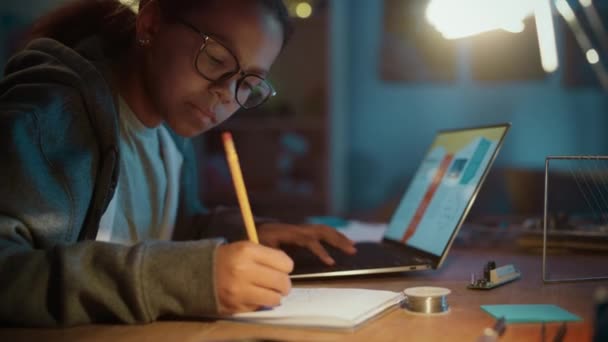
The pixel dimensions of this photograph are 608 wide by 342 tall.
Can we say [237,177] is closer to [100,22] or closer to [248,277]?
[248,277]

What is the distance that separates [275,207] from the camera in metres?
3.29

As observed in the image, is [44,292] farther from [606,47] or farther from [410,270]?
[606,47]

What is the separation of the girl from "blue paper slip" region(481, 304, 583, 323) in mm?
248

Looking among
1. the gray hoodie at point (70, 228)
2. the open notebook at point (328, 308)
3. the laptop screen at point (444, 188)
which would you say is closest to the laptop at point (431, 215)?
the laptop screen at point (444, 188)

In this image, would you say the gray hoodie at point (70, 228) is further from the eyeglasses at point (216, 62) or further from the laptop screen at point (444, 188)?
the laptop screen at point (444, 188)

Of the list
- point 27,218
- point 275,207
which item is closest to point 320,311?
point 27,218

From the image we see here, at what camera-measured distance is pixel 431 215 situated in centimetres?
111

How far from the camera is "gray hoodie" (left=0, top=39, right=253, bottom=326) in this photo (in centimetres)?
67

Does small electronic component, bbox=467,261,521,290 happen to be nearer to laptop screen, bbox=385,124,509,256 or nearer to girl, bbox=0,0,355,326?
laptop screen, bbox=385,124,509,256

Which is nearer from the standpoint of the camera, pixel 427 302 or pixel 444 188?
pixel 427 302

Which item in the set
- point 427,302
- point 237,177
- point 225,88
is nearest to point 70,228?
point 237,177

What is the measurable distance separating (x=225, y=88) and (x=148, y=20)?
191 millimetres

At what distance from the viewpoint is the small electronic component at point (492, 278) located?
0.88m

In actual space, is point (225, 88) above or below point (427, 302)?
above
